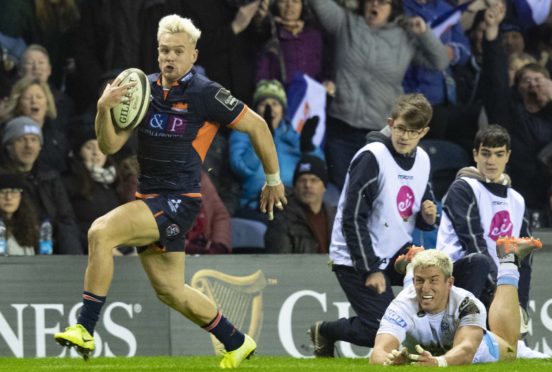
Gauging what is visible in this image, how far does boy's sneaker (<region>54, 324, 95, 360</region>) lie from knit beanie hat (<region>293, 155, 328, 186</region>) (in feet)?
17.9

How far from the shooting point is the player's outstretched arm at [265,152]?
29.7 feet

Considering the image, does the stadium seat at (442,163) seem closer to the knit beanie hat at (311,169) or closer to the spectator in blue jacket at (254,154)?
the spectator in blue jacket at (254,154)

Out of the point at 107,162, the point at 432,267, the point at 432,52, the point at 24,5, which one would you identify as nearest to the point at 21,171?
the point at 107,162

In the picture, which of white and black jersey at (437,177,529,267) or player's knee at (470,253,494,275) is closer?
player's knee at (470,253,494,275)

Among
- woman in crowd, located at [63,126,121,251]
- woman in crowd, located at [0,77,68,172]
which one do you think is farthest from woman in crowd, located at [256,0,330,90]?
woman in crowd, located at [0,77,68,172]

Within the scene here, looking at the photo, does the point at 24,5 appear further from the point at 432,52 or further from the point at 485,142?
the point at 485,142

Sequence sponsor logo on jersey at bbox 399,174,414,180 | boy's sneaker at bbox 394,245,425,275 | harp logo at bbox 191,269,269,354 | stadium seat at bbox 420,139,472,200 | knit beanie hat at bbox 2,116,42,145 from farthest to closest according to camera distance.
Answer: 1. stadium seat at bbox 420,139,472,200
2. knit beanie hat at bbox 2,116,42,145
3. harp logo at bbox 191,269,269,354
4. sponsor logo on jersey at bbox 399,174,414,180
5. boy's sneaker at bbox 394,245,425,275

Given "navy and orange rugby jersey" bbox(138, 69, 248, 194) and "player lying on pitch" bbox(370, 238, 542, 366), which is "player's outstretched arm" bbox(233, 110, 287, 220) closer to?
"navy and orange rugby jersey" bbox(138, 69, 248, 194)

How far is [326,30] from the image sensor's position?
14664 millimetres

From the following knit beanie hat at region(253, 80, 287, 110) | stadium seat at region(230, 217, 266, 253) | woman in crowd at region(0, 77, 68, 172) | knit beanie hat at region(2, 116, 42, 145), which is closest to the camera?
knit beanie hat at region(2, 116, 42, 145)

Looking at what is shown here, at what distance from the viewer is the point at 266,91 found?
14.1 meters

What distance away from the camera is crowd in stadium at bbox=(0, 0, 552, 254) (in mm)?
13492

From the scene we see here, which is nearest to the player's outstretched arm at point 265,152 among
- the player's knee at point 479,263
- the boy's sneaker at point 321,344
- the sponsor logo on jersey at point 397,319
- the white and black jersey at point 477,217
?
the sponsor logo on jersey at point 397,319

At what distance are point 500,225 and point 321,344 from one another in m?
1.61
